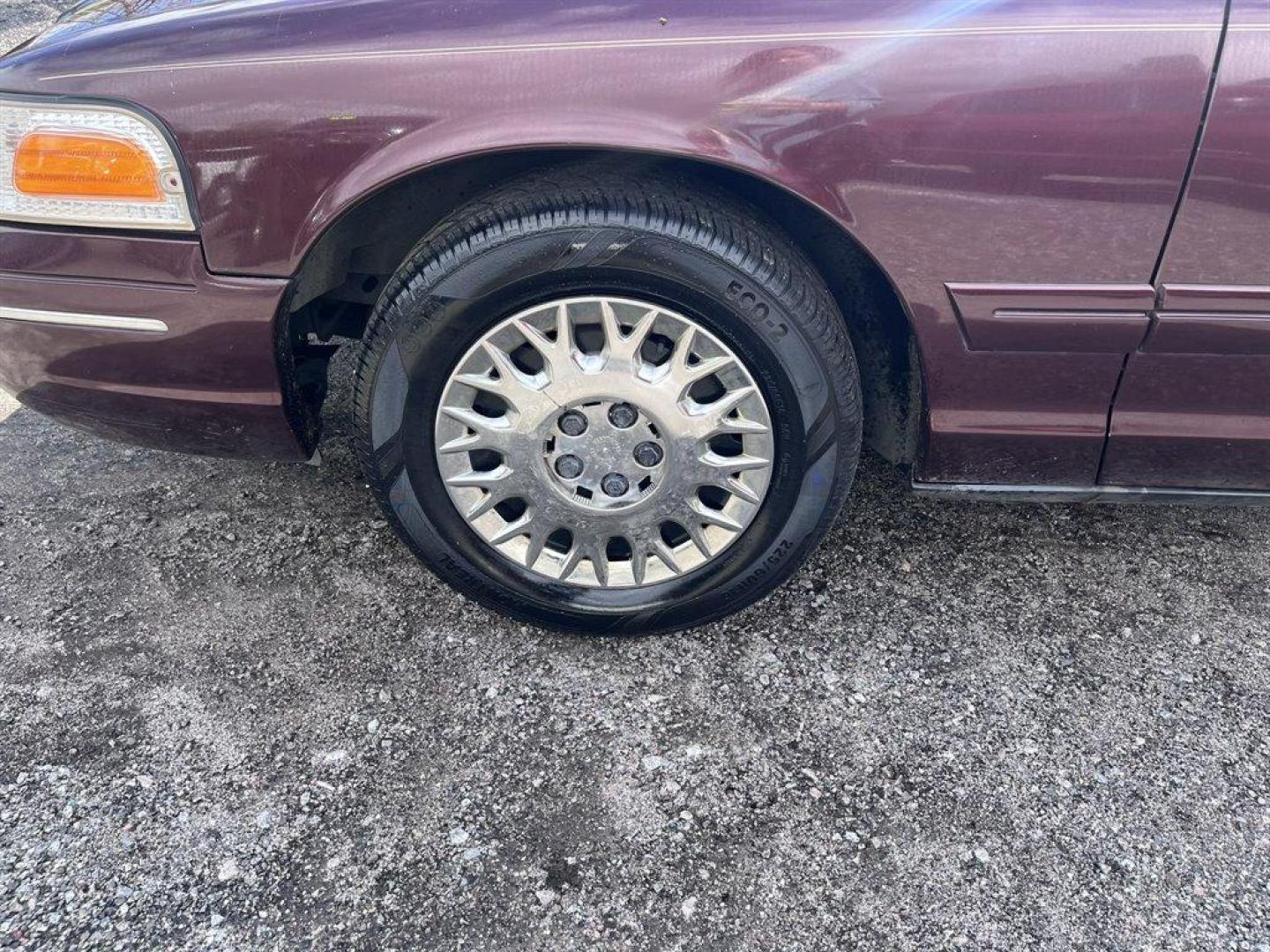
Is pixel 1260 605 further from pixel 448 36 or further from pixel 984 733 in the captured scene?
pixel 448 36

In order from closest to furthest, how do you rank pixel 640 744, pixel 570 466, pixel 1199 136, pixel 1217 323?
pixel 1199 136 < pixel 1217 323 < pixel 640 744 < pixel 570 466

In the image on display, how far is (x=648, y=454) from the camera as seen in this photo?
1.99 m

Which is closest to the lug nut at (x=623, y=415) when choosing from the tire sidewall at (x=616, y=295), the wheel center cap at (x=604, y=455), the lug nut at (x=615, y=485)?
the wheel center cap at (x=604, y=455)

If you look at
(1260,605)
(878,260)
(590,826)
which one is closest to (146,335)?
(590,826)

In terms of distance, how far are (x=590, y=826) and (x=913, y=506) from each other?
1.33m

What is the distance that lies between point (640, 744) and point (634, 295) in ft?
2.94

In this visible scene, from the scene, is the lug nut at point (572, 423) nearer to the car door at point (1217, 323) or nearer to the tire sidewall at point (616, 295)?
the tire sidewall at point (616, 295)

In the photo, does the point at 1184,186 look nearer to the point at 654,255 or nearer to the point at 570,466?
the point at 654,255

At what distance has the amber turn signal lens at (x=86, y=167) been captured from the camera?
5.95ft

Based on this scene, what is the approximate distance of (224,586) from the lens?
7.59 ft

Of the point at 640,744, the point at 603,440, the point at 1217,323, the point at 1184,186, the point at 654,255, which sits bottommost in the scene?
the point at 640,744

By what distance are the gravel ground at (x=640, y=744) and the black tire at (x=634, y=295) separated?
0.32 meters

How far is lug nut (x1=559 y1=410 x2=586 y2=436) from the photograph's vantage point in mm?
1952

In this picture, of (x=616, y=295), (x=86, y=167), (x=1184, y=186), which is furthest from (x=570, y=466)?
(x=1184, y=186)
